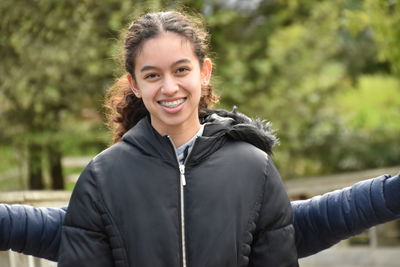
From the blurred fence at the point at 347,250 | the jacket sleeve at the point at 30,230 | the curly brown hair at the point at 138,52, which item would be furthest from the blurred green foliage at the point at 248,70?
the jacket sleeve at the point at 30,230

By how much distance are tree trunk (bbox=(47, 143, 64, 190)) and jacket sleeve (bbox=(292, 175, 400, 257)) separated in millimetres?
7713

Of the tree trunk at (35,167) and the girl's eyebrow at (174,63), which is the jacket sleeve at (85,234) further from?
the tree trunk at (35,167)

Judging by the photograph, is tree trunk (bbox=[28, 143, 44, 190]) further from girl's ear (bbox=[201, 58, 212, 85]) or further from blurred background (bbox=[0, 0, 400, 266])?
girl's ear (bbox=[201, 58, 212, 85])

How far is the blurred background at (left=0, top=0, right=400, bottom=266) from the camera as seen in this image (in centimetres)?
849

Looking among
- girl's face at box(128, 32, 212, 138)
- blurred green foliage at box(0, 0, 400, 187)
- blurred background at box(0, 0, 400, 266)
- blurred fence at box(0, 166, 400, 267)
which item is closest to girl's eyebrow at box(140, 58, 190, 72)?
girl's face at box(128, 32, 212, 138)

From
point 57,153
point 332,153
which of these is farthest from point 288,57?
point 57,153

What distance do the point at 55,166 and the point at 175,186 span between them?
29.0 feet

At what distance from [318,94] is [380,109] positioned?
5725 millimetres

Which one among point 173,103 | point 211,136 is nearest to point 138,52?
point 173,103

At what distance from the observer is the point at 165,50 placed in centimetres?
271

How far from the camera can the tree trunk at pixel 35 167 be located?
10.5m

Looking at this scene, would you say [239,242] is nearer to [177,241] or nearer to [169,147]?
[177,241]

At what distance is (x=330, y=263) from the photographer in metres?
10.6

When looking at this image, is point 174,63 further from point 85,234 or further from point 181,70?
point 85,234
